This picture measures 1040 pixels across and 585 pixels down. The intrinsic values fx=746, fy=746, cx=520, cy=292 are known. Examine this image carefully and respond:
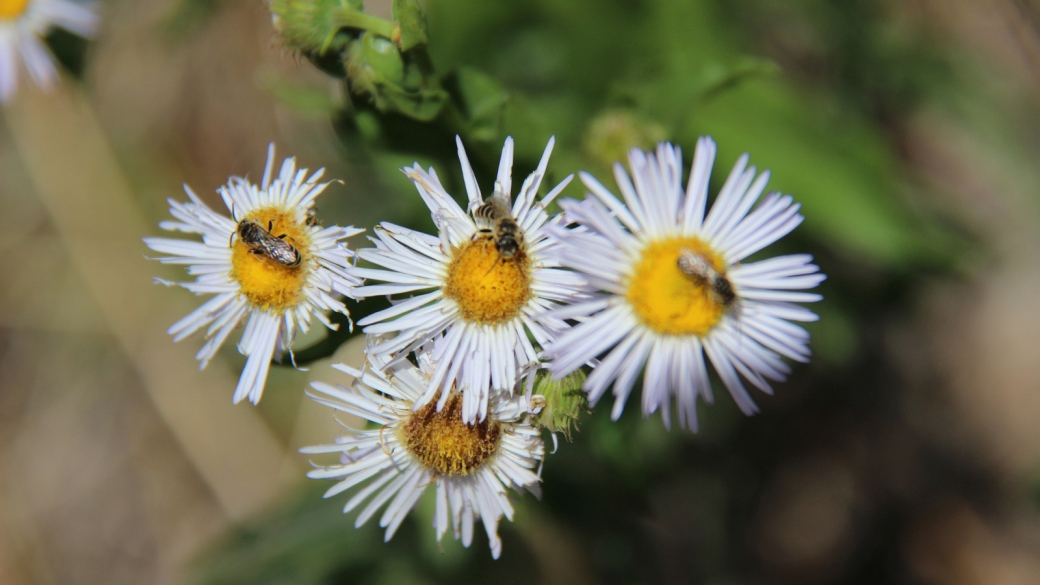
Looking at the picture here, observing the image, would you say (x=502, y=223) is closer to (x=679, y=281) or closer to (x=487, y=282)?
(x=487, y=282)

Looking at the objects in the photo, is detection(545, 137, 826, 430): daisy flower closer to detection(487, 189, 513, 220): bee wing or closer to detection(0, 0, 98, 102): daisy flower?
detection(487, 189, 513, 220): bee wing

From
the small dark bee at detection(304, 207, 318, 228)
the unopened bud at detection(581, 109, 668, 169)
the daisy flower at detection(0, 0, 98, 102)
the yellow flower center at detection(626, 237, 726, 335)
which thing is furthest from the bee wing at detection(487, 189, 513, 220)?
the daisy flower at detection(0, 0, 98, 102)

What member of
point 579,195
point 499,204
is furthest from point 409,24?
point 579,195

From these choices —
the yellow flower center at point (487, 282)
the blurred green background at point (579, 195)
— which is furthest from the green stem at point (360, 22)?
the yellow flower center at point (487, 282)

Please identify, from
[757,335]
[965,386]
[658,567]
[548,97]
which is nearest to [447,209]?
[757,335]

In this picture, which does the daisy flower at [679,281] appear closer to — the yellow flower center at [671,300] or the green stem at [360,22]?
the yellow flower center at [671,300]

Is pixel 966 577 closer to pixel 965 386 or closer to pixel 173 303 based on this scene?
pixel 965 386
